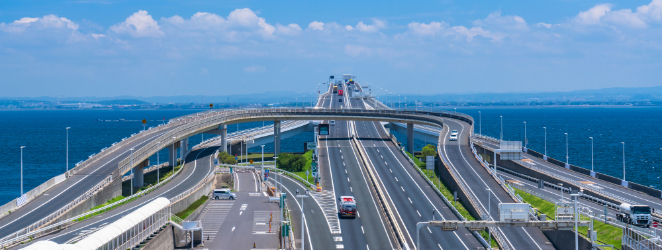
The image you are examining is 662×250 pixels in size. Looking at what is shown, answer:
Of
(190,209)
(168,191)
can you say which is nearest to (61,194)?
(190,209)

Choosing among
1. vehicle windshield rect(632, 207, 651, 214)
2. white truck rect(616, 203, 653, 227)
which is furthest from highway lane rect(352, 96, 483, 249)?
vehicle windshield rect(632, 207, 651, 214)

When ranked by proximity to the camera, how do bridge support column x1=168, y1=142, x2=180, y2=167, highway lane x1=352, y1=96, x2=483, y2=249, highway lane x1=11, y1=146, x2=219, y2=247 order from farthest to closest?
bridge support column x1=168, y1=142, x2=180, y2=167 < highway lane x1=352, y1=96, x2=483, y2=249 < highway lane x1=11, y1=146, x2=219, y2=247

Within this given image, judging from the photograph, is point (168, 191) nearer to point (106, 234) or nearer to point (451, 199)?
point (106, 234)

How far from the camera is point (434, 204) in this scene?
209 ft

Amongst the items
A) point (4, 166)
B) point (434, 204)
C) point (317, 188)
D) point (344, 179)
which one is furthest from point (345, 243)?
point (4, 166)

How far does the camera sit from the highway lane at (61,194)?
145ft

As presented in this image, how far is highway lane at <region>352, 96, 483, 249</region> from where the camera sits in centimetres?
4994

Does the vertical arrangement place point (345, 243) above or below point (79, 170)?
below

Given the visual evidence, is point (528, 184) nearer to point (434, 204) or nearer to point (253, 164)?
point (434, 204)

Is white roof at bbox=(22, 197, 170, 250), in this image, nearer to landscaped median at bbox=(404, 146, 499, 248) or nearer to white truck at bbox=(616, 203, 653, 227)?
landscaped median at bbox=(404, 146, 499, 248)

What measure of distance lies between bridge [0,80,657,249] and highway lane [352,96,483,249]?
116mm

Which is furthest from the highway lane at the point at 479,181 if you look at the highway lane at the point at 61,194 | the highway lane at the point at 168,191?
the highway lane at the point at 61,194

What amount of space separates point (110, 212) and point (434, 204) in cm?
3392

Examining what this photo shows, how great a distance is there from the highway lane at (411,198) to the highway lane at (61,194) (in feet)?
102
